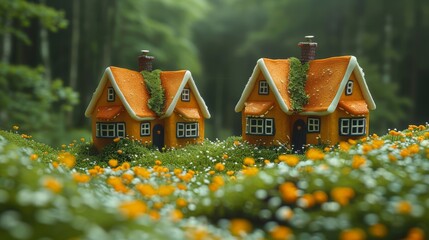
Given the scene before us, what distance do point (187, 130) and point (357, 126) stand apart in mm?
7261

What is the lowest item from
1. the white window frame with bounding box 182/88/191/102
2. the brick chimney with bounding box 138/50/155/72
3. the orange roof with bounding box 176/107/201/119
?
the orange roof with bounding box 176/107/201/119

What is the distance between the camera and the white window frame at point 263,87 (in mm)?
18995

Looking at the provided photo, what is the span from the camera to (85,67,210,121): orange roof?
19281 mm

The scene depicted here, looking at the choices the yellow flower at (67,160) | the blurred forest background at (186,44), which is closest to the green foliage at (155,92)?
the yellow flower at (67,160)

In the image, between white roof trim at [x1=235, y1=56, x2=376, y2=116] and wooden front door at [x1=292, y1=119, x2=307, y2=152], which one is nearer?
white roof trim at [x1=235, y1=56, x2=376, y2=116]

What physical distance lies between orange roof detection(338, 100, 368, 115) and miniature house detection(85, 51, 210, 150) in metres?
6.34

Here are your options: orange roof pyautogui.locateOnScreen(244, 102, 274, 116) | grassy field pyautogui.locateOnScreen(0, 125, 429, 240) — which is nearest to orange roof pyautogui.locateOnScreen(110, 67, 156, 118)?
orange roof pyautogui.locateOnScreen(244, 102, 274, 116)

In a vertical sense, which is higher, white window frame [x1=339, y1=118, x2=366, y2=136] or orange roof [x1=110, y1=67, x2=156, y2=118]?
orange roof [x1=110, y1=67, x2=156, y2=118]

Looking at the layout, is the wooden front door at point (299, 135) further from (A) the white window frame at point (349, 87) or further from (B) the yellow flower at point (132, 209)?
(B) the yellow flower at point (132, 209)

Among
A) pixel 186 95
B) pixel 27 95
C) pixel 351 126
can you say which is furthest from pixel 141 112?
pixel 351 126

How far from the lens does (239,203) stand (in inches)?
338

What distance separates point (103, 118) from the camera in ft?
64.0

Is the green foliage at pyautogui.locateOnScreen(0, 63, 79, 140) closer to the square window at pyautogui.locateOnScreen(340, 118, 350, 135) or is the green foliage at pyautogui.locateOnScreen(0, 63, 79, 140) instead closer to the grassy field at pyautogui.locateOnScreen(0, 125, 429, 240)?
the grassy field at pyautogui.locateOnScreen(0, 125, 429, 240)

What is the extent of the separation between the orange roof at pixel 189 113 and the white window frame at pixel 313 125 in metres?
4.99
